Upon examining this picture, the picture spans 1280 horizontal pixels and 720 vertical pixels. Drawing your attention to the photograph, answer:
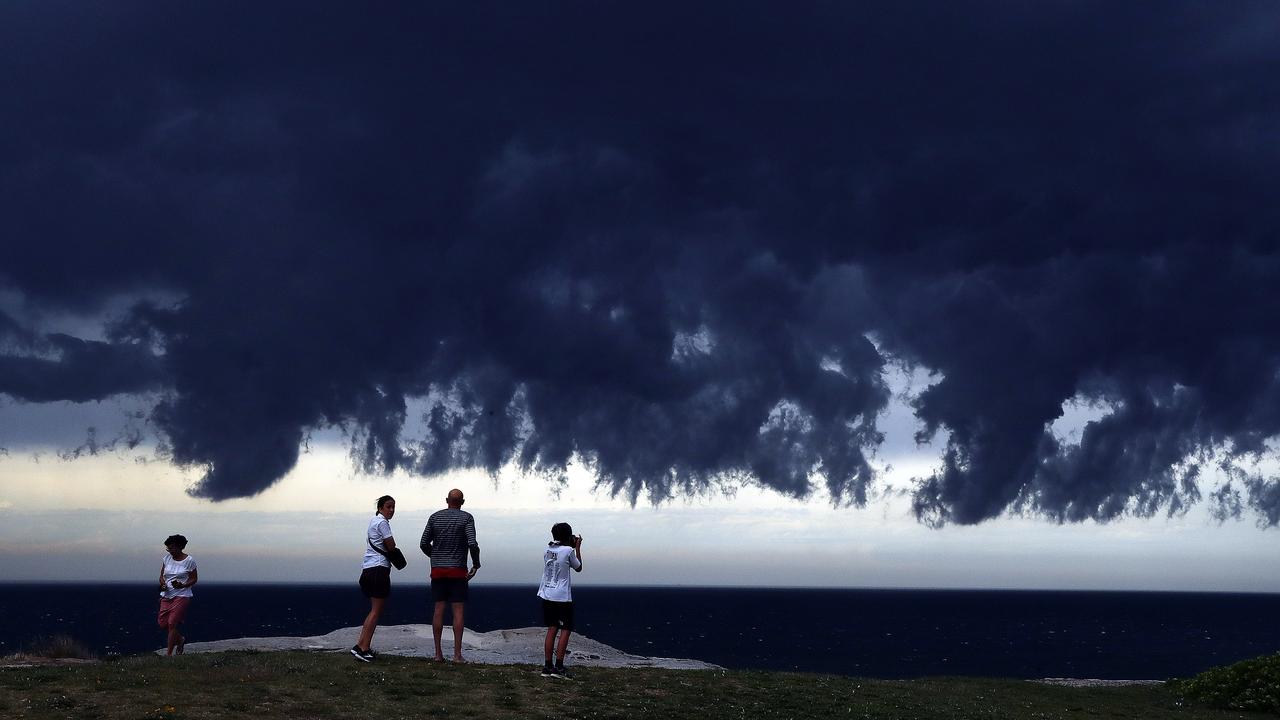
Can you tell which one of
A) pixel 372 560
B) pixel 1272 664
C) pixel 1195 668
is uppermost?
pixel 372 560

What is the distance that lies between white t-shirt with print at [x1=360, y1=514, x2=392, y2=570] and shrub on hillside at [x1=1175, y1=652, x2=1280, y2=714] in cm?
2029

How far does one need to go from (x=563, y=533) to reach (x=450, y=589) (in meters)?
2.40

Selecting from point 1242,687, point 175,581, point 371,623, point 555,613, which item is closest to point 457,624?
point 371,623

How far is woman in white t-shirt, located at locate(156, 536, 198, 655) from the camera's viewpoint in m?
21.2

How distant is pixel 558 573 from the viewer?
59.7ft

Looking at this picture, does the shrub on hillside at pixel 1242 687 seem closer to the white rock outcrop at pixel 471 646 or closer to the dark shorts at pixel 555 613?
the white rock outcrop at pixel 471 646

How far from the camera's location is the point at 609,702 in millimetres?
16781

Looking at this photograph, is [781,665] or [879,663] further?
[879,663]

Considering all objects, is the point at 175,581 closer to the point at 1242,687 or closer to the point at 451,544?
the point at 451,544

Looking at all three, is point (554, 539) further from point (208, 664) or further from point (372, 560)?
point (208, 664)

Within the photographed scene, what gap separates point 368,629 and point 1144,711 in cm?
1685

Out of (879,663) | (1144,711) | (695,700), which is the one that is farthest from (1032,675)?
(695,700)

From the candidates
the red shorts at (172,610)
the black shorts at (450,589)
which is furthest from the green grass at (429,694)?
the red shorts at (172,610)

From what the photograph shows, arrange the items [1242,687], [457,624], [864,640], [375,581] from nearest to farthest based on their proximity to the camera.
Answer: [375,581] → [457,624] → [1242,687] → [864,640]
